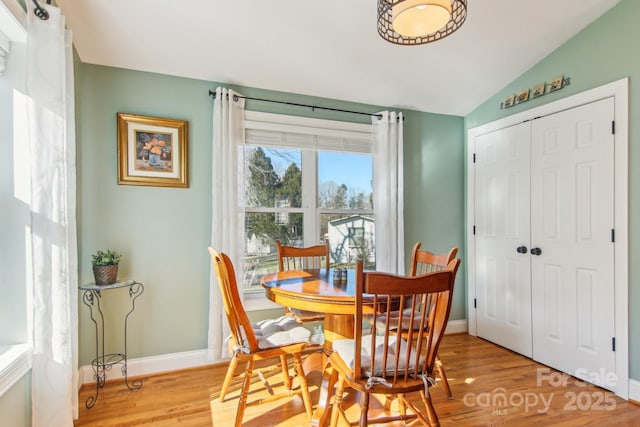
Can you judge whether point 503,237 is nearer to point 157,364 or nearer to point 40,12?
point 157,364

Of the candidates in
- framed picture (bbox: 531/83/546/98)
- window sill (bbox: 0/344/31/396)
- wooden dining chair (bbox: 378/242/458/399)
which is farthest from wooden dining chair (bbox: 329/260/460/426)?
framed picture (bbox: 531/83/546/98)

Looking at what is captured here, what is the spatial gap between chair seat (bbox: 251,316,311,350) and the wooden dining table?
7.8 inches

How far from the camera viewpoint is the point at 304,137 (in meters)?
3.14

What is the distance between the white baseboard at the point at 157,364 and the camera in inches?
96.7

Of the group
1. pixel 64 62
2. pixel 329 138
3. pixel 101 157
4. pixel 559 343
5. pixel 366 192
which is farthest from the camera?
pixel 366 192

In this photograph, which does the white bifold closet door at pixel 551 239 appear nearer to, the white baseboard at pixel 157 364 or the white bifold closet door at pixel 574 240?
the white bifold closet door at pixel 574 240

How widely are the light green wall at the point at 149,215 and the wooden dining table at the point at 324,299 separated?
0.93m

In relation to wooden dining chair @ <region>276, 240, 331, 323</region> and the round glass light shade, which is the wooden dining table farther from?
the round glass light shade

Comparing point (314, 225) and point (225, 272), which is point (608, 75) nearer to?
point (314, 225)

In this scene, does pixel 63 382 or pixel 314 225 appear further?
pixel 314 225

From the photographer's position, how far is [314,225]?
325 centimetres

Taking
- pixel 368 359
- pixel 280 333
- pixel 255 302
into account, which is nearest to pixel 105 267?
pixel 255 302

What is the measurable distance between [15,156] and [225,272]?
1.19 metres

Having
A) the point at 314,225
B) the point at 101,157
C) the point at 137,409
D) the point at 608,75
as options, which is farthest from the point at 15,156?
the point at 608,75
